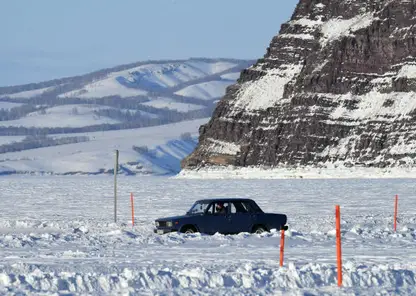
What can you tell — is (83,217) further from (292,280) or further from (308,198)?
(292,280)

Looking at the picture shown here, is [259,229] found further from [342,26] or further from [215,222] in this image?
[342,26]

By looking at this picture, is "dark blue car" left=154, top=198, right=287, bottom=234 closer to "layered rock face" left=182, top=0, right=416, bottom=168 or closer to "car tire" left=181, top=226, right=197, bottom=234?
"car tire" left=181, top=226, right=197, bottom=234

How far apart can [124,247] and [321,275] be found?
338 inches

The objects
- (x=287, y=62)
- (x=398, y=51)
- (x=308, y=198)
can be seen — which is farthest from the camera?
(x=287, y=62)

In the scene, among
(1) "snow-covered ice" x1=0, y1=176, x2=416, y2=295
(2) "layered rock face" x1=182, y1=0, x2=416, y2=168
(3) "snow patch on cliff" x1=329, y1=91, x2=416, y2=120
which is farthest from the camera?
(2) "layered rock face" x1=182, y1=0, x2=416, y2=168

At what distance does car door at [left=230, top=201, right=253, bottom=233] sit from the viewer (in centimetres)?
3262

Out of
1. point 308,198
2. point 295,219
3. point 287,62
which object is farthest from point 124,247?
point 287,62

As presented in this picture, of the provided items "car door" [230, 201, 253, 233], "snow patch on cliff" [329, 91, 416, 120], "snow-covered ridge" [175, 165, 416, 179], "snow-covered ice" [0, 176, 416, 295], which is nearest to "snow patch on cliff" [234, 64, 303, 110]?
"snow patch on cliff" [329, 91, 416, 120]

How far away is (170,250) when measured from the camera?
88.9ft

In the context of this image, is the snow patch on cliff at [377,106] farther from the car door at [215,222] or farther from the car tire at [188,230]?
the car tire at [188,230]

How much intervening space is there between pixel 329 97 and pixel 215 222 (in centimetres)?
12681

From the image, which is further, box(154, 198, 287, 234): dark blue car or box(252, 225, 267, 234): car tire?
box(252, 225, 267, 234): car tire

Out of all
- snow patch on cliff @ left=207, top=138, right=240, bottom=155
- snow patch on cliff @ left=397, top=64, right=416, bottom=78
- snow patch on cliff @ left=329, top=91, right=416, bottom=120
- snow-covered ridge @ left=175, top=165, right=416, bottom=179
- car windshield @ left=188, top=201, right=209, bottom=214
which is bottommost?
snow-covered ridge @ left=175, top=165, right=416, bottom=179

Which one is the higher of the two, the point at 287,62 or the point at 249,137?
the point at 287,62
